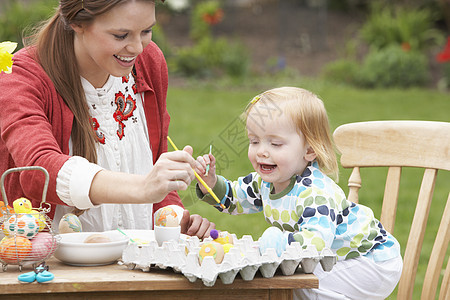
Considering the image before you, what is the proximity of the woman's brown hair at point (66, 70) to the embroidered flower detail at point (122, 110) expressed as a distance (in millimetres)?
123

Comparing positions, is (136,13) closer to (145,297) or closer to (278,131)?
(278,131)

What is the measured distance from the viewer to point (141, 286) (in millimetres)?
1430

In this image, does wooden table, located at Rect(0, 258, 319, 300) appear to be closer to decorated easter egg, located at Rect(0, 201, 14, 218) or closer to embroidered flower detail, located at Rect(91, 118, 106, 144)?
decorated easter egg, located at Rect(0, 201, 14, 218)

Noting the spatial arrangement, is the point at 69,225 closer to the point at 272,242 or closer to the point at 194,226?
the point at 194,226

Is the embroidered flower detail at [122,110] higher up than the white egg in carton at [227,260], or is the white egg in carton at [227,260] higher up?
the embroidered flower detail at [122,110]

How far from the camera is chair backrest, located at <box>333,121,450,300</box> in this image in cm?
219

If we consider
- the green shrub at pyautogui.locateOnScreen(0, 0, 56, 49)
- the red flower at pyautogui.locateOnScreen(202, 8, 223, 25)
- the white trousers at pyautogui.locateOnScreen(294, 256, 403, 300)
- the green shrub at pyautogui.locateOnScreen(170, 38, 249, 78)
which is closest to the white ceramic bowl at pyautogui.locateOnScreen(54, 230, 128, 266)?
the white trousers at pyautogui.locateOnScreen(294, 256, 403, 300)

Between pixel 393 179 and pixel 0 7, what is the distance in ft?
27.8

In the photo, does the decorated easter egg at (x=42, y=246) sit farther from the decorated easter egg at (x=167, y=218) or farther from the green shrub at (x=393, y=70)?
the green shrub at (x=393, y=70)

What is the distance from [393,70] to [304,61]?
67.5 inches

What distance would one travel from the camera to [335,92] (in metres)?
8.45

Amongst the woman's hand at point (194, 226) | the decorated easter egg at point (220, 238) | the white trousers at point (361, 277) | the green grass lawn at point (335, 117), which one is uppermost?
the decorated easter egg at point (220, 238)

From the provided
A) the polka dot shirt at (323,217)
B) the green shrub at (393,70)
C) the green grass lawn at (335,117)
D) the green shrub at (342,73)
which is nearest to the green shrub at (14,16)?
the green grass lawn at (335,117)

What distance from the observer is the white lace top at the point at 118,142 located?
2135 millimetres
